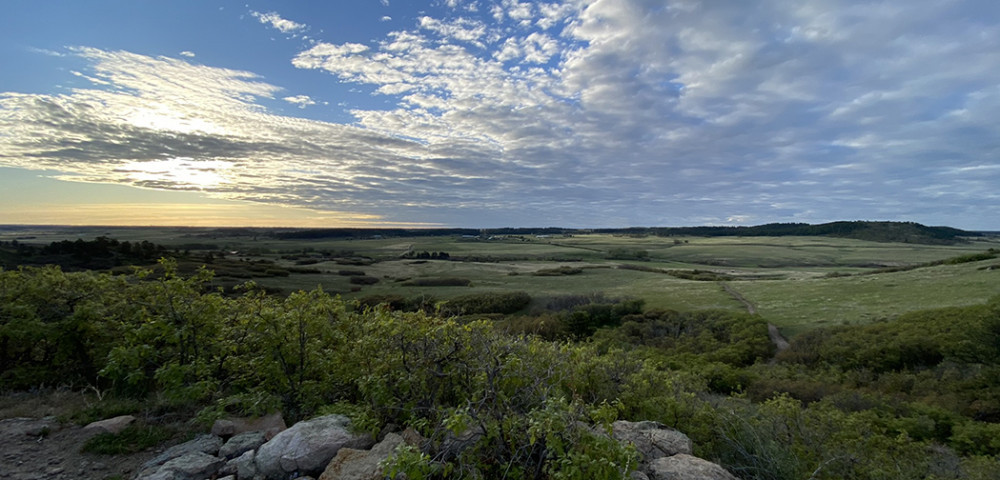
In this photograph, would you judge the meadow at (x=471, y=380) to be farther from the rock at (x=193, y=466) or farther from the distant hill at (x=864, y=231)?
the distant hill at (x=864, y=231)

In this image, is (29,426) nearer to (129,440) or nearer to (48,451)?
(48,451)

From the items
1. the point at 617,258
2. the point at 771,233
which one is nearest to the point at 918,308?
the point at 617,258

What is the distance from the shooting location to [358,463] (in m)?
4.93

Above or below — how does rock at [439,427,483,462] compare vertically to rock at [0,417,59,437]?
above

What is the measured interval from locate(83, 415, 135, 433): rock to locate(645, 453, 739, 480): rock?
298 inches

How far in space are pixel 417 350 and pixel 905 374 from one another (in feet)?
77.3

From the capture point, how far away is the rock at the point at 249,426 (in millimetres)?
6473

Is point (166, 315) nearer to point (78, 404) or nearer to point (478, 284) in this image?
point (78, 404)

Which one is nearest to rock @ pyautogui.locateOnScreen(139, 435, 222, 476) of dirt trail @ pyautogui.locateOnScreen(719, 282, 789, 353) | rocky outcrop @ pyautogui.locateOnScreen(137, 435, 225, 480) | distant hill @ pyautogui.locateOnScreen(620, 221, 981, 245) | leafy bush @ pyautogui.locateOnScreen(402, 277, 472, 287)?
rocky outcrop @ pyautogui.locateOnScreen(137, 435, 225, 480)

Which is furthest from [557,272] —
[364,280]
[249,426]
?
[249,426]

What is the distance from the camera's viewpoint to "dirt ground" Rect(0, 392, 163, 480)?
5.57m

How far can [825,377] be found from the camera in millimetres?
19906

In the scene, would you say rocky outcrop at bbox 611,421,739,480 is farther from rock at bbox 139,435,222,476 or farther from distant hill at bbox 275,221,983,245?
distant hill at bbox 275,221,983,245

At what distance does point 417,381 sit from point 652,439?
11.3 ft
